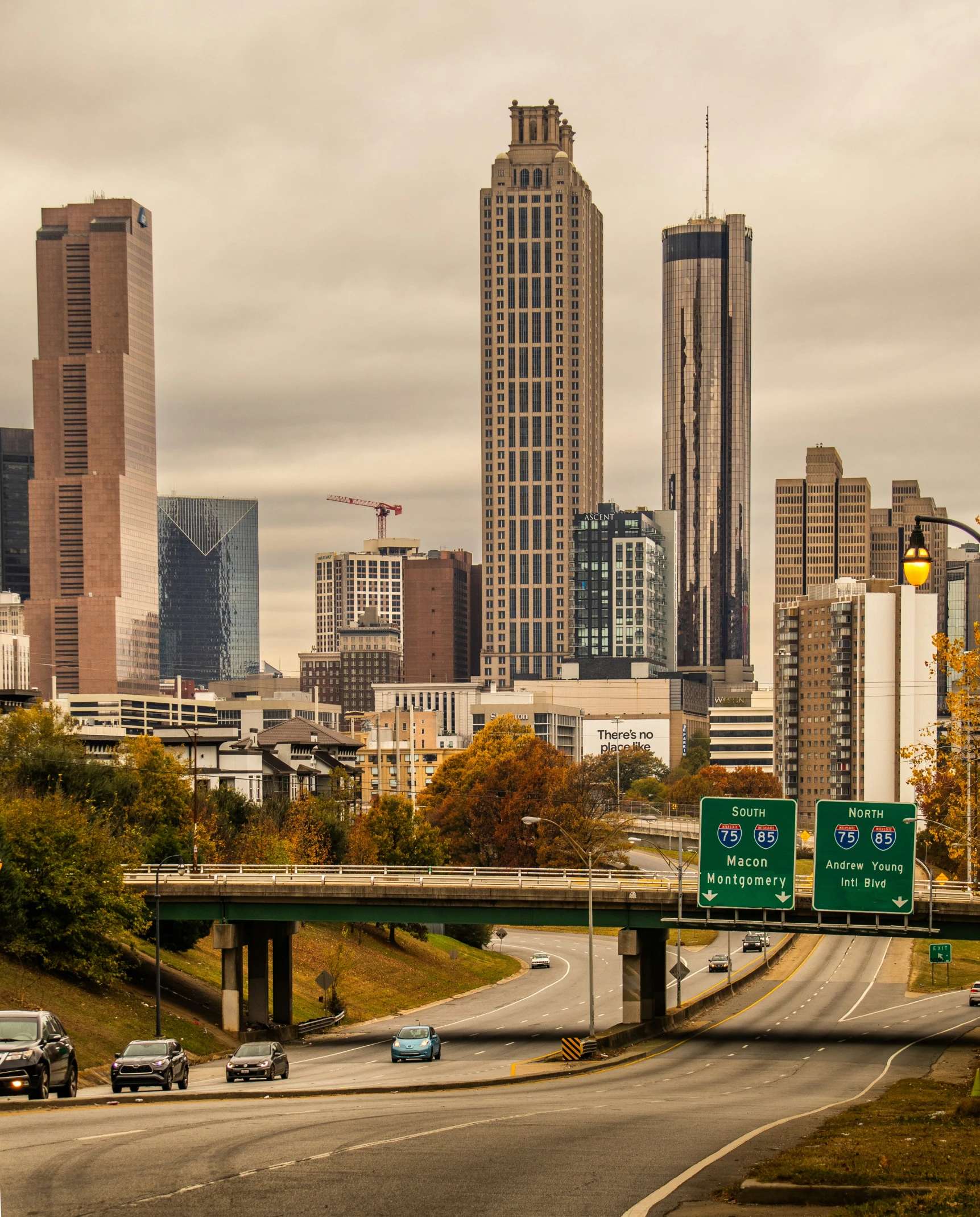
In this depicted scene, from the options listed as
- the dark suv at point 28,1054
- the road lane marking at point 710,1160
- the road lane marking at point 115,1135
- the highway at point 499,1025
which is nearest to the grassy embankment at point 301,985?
the highway at point 499,1025

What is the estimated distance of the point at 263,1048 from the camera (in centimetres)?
5875

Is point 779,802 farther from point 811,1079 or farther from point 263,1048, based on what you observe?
point 263,1048

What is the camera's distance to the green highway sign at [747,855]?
65.5 meters

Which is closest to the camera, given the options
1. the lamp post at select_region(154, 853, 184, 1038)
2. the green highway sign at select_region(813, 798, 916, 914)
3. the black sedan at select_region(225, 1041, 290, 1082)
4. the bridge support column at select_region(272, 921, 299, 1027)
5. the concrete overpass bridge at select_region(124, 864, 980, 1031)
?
the black sedan at select_region(225, 1041, 290, 1082)

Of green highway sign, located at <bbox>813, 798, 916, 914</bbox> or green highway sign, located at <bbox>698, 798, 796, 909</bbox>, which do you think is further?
green highway sign, located at <bbox>698, 798, 796, 909</bbox>

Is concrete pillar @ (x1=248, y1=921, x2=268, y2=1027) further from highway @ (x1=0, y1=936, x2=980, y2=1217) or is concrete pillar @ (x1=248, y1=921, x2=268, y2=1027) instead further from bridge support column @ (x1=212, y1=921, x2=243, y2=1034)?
highway @ (x1=0, y1=936, x2=980, y2=1217)

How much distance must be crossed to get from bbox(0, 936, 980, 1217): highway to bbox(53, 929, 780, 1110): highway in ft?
20.2

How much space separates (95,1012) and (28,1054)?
128ft

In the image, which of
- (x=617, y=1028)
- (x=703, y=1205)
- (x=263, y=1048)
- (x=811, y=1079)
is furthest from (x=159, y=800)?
(x=703, y=1205)

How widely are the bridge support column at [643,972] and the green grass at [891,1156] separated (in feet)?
150

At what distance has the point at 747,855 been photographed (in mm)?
66000

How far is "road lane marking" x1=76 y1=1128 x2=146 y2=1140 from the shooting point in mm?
26641

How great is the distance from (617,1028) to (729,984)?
113ft

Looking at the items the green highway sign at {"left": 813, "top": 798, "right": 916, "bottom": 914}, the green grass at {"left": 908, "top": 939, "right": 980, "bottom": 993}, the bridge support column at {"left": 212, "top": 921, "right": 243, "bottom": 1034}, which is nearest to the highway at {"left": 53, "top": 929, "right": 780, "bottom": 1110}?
the bridge support column at {"left": 212, "top": 921, "right": 243, "bottom": 1034}
